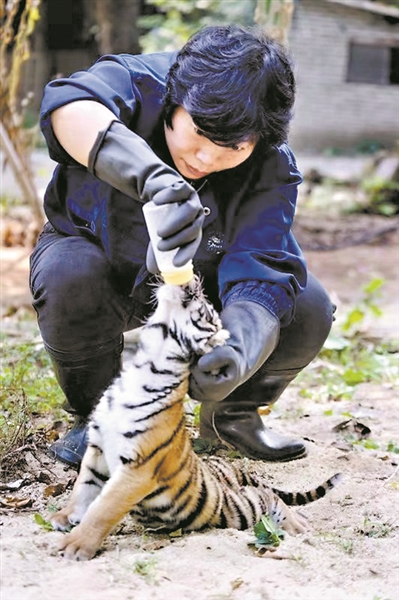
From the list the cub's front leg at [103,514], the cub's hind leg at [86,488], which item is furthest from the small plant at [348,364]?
the cub's front leg at [103,514]

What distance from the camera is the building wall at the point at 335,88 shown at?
1933 cm

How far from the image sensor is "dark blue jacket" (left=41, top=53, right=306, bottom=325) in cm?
298

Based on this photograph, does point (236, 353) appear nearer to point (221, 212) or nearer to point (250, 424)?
point (221, 212)

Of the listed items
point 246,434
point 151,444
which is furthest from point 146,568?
point 246,434

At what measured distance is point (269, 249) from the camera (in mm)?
3088

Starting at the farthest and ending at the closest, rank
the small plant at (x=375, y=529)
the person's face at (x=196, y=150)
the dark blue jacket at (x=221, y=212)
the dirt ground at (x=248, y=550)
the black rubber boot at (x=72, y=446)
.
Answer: the black rubber boot at (x=72, y=446) < the dark blue jacket at (x=221, y=212) < the small plant at (x=375, y=529) < the person's face at (x=196, y=150) < the dirt ground at (x=248, y=550)

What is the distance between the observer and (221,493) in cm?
276

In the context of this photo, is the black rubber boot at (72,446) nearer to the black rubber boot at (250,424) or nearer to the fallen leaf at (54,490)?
the fallen leaf at (54,490)

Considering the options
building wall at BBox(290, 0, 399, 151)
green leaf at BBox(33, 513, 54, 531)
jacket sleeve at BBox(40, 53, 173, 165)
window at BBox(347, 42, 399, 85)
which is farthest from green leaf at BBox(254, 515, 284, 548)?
window at BBox(347, 42, 399, 85)

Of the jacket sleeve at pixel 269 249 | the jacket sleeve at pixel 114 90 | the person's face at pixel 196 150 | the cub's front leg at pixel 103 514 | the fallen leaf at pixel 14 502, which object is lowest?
the fallen leaf at pixel 14 502

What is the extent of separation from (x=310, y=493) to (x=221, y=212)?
97cm

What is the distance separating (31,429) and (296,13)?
17.1 meters

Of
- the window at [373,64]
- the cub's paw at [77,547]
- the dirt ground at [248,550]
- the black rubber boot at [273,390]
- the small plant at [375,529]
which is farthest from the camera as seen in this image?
the window at [373,64]

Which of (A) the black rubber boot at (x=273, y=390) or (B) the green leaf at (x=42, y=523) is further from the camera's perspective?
(A) the black rubber boot at (x=273, y=390)
